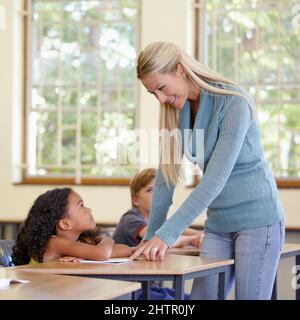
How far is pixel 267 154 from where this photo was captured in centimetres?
525

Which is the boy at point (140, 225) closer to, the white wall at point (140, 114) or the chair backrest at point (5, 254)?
the chair backrest at point (5, 254)

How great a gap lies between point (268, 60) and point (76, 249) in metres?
2.98

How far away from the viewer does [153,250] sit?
2.59 m

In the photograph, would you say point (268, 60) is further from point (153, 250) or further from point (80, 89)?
point (153, 250)

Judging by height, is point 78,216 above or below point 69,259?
above

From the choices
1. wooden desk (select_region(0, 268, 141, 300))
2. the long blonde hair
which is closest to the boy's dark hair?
the long blonde hair

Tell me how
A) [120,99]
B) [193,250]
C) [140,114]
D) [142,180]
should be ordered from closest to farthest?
[193,250] < [142,180] < [140,114] < [120,99]

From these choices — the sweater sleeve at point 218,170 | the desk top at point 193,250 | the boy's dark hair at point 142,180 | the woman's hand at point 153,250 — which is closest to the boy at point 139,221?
the boy's dark hair at point 142,180

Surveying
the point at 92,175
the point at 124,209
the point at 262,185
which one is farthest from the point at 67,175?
the point at 262,185

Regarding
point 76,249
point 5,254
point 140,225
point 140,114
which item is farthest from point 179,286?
point 140,114

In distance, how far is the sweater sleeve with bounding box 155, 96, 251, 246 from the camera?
2.48 m

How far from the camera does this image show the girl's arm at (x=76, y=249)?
2684 millimetres
